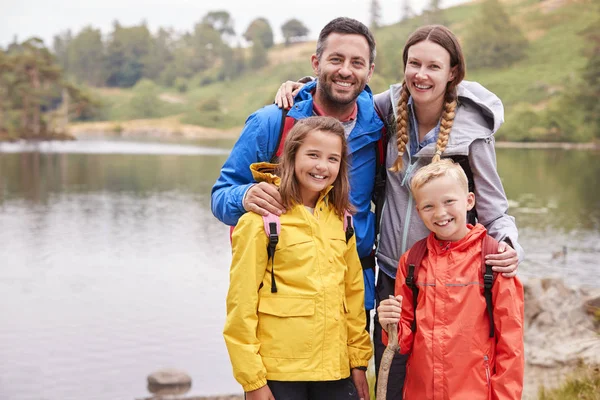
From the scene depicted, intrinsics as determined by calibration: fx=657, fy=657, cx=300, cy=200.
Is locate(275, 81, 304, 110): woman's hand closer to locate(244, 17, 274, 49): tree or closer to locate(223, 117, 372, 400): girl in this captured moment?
locate(223, 117, 372, 400): girl

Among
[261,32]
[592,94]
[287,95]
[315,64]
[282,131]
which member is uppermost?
[261,32]

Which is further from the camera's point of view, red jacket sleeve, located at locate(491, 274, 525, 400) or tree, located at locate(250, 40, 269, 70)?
tree, located at locate(250, 40, 269, 70)

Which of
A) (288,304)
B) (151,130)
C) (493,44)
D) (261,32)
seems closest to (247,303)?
(288,304)

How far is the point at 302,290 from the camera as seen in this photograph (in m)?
2.43

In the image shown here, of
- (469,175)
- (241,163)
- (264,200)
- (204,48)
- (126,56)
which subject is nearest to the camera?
(264,200)

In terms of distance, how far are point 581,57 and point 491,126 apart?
196 feet

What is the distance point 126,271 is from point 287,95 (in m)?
8.58

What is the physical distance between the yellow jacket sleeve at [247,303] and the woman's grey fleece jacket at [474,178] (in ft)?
2.15

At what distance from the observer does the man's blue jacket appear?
8.96 feet

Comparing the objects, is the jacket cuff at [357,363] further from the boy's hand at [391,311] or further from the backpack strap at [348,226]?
the backpack strap at [348,226]

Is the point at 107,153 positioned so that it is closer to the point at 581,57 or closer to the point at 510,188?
the point at 510,188

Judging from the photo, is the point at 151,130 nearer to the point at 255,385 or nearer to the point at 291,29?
the point at 291,29

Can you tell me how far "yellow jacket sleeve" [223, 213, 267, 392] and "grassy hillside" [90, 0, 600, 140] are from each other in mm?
37585

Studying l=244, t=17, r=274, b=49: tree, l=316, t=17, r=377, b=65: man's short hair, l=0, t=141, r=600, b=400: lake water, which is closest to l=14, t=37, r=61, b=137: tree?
l=0, t=141, r=600, b=400: lake water
